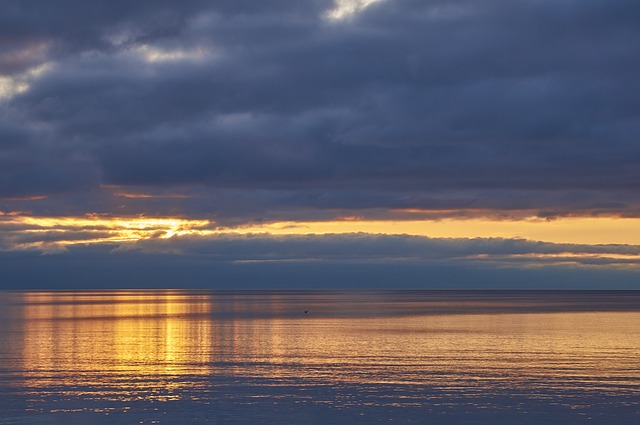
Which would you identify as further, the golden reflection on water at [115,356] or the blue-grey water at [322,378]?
the golden reflection on water at [115,356]

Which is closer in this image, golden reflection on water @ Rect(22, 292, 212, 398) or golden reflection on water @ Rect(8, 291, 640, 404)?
golden reflection on water @ Rect(8, 291, 640, 404)

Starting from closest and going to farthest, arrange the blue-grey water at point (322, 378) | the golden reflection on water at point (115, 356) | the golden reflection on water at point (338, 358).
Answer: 1. the blue-grey water at point (322, 378)
2. the golden reflection on water at point (338, 358)
3. the golden reflection on water at point (115, 356)

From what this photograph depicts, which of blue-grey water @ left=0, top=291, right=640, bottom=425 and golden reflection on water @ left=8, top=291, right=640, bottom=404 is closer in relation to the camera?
blue-grey water @ left=0, top=291, right=640, bottom=425

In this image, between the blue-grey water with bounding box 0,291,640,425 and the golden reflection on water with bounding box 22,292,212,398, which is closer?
the blue-grey water with bounding box 0,291,640,425

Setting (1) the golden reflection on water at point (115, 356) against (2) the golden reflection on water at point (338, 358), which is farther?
(1) the golden reflection on water at point (115, 356)

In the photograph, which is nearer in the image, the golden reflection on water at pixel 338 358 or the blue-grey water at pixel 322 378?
the blue-grey water at pixel 322 378

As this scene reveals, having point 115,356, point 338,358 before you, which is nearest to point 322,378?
→ point 338,358

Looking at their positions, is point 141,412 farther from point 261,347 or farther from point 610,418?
point 261,347

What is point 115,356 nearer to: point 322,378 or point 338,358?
point 338,358

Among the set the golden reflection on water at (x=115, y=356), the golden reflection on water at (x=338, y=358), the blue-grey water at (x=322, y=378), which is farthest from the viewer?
the golden reflection on water at (x=115, y=356)

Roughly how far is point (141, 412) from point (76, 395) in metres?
6.40

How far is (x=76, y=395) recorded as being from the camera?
147 feet

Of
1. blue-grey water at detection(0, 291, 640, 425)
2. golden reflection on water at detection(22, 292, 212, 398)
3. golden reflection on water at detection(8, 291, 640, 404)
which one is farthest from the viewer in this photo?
golden reflection on water at detection(22, 292, 212, 398)

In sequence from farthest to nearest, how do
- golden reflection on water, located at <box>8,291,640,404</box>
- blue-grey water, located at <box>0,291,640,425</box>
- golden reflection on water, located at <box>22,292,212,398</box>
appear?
golden reflection on water, located at <box>22,292,212,398</box>
golden reflection on water, located at <box>8,291,640,404</box>
blue-grey water, located at <box>0,291,640,425</box>
